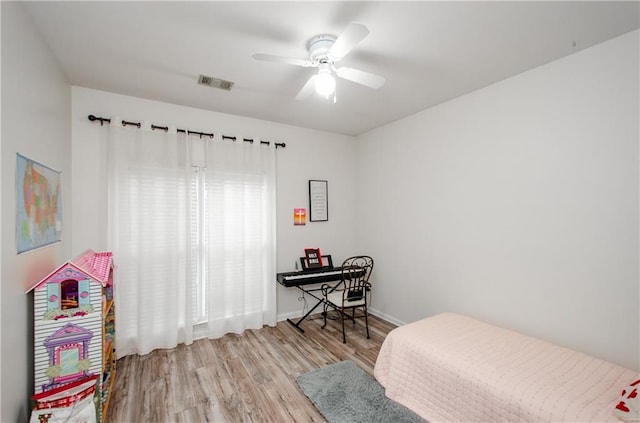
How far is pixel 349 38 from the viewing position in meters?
1.55

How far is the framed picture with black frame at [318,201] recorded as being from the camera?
13.2 ft

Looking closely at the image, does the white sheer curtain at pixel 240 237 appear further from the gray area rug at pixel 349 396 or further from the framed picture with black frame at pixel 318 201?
the gray area rug at pixel 349 396

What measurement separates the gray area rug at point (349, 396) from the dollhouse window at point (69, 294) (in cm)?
175

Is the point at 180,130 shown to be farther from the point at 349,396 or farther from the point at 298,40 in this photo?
the point at 349,396

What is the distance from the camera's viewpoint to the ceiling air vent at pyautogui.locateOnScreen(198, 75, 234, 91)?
2541 mm

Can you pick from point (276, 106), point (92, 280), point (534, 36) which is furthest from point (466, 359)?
point (276, 106)

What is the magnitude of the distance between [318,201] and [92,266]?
8.66 feet

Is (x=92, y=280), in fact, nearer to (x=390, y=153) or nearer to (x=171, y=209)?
(x=171, y=209)

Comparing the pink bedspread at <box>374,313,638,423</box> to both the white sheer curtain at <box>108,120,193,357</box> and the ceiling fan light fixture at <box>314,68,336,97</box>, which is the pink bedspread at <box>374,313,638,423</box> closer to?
the ceiling fan light fixture at <box>314,68,336,97</box>

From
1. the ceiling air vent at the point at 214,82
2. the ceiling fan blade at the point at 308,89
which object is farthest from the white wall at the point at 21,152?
the ceiling fan blade at the point at 308,89

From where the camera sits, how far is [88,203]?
9.10 feet

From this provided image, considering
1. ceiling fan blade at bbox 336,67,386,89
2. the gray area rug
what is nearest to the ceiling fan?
ceiling fan blade at bbox 336,67,386,89

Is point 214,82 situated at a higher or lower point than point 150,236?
higher

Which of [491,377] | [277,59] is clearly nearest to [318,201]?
[277,59]
